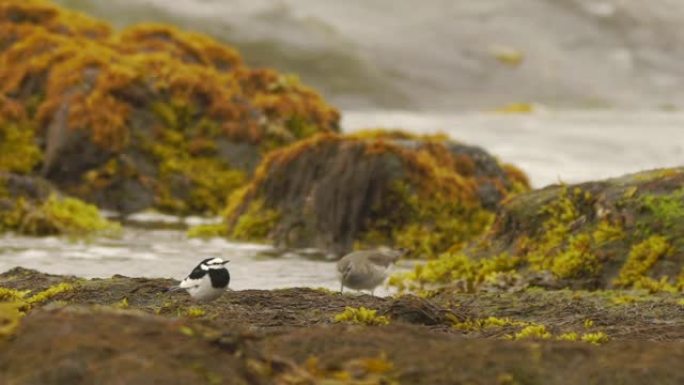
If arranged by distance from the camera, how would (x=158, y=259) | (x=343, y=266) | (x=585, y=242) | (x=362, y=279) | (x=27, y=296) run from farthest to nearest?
(x=158, y=259), (x=585, y=242), (x=343, y=266), (x=362, y=279), (x=27, y=296)

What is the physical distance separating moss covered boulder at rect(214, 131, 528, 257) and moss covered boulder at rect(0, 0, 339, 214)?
10.8ft

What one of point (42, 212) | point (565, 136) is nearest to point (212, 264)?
point (42, 212)

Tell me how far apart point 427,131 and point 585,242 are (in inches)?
687

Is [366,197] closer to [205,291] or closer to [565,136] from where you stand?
[205,291]

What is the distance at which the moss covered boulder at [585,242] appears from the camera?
12258 millimetres

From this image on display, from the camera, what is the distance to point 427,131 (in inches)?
1186

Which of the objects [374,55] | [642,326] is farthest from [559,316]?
[374,55]

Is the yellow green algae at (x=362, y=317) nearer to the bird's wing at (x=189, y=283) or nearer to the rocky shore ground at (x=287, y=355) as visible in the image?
the rocky shore ground at (x=287, y=355)

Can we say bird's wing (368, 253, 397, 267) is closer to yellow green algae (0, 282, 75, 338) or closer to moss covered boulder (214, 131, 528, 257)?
yellow green algae (0, 282, 75, 338)

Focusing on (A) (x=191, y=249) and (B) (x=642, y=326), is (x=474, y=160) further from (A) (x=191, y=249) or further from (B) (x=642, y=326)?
(B) (x=642, y=326)

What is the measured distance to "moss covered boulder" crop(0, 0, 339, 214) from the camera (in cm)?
2131

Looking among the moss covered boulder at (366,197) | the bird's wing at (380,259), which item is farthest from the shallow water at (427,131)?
the bird's wing at (380,259)

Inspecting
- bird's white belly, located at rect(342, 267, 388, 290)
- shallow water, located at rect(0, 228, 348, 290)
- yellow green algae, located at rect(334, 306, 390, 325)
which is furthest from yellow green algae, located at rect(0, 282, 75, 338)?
shallow water, located at rect(0, 228, 348, 290)

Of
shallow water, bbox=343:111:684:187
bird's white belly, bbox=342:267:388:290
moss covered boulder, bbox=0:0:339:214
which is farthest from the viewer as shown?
shallow water, bbox=343:111:684:187
